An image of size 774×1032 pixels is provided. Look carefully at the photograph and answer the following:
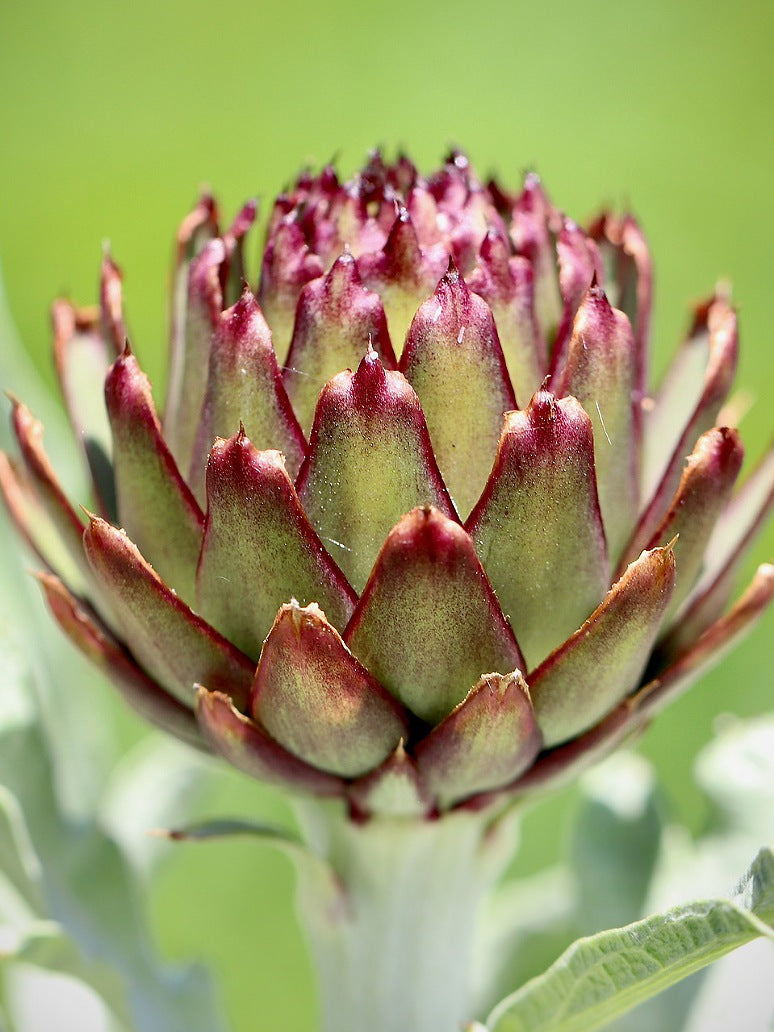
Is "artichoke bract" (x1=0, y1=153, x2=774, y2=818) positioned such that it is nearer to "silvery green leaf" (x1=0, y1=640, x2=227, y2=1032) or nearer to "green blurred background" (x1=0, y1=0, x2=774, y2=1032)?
"silvery green leaf" (x1=0, y1=640, x2=227, y2=1032)

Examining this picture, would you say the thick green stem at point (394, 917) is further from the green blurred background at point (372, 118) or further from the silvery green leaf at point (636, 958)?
the green blurred background at point (372, 118)

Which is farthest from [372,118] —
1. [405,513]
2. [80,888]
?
[405,513]

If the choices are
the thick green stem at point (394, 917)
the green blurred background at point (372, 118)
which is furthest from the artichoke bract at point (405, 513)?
the green blurred background at point (372, 118)

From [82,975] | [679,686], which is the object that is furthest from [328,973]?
[679,686]

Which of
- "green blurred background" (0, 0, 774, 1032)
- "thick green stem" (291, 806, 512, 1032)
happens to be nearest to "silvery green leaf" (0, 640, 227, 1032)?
"thick green stem" (291, 806, 512, 1032)

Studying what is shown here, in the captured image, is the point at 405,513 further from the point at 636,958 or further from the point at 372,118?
the point at 372,118

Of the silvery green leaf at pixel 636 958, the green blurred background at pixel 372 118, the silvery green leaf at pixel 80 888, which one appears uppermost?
the green blurred background at pixel 372 118
